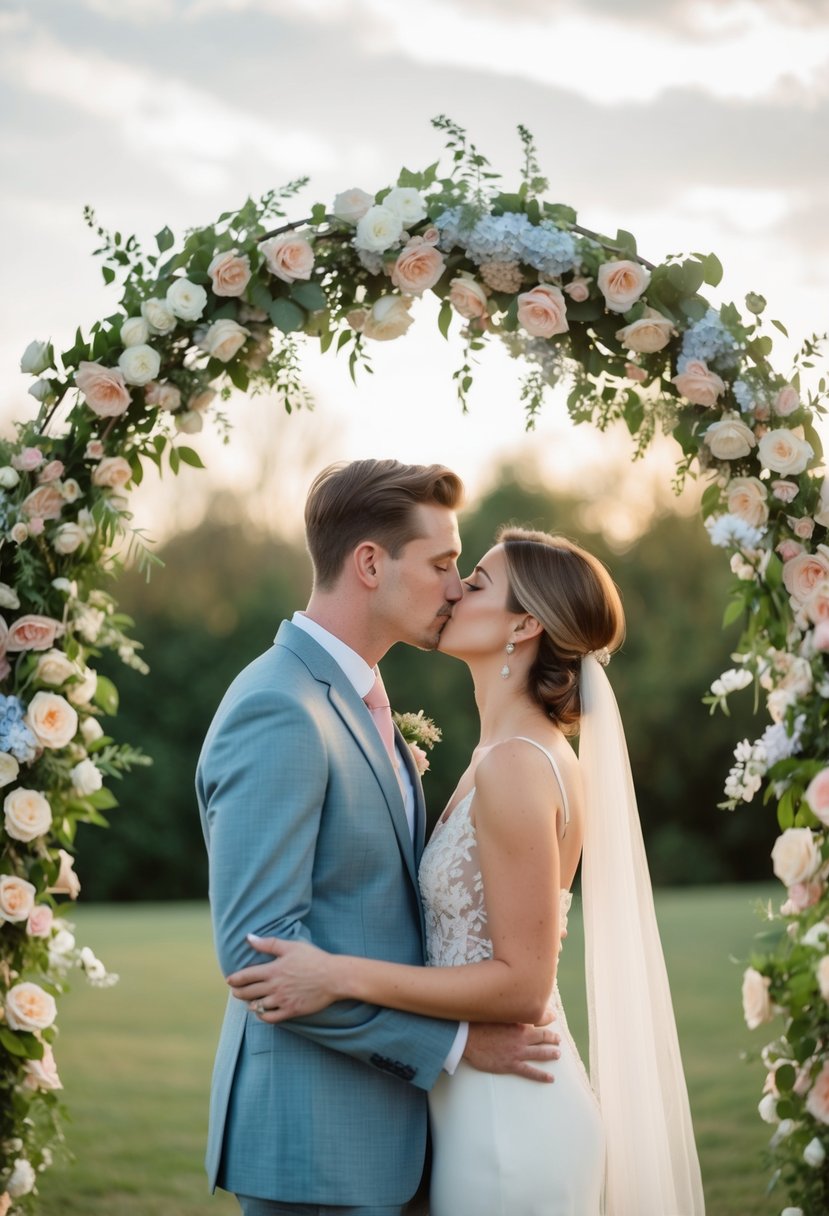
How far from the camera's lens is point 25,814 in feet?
12.7

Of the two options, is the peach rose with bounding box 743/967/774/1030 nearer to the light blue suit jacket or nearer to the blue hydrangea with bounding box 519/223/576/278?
the light blue suit jacket

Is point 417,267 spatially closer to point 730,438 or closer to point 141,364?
point 141,364

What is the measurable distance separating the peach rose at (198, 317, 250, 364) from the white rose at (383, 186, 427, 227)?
61cm

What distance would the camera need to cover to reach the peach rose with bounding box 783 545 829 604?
3658 mm

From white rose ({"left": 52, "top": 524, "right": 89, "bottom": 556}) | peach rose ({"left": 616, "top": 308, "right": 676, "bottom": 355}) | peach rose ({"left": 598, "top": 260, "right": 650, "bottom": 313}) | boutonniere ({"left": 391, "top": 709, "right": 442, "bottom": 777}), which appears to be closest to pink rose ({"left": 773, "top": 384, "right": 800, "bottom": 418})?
peach rose ({"left": 616, "top": 308, "right": 676, "bottom": 355})

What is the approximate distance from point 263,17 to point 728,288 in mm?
5722

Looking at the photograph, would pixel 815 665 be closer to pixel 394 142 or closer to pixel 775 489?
pixel 775 489

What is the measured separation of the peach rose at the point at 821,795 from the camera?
320 centimetres

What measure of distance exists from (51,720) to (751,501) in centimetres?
225

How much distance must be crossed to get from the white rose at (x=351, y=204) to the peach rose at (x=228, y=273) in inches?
13.5

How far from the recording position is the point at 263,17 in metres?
8.40

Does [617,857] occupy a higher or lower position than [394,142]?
lower

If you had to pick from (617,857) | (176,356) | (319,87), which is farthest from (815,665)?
(319,87)

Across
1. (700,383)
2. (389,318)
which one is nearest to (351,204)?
(389,318)
